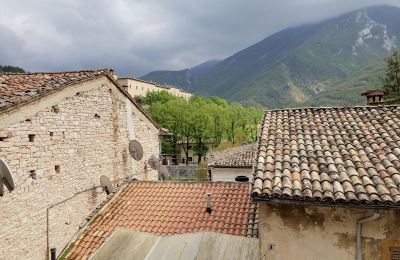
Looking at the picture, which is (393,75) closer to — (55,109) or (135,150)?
(135,150)

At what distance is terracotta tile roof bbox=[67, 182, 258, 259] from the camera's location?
1152 centimetres

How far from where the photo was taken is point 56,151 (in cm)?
1134

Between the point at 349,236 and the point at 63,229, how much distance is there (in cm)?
864

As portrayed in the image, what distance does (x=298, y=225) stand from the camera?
7254 millimetres

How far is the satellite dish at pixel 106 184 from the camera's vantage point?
13.6m

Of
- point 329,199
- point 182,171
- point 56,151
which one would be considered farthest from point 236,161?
point 182,171

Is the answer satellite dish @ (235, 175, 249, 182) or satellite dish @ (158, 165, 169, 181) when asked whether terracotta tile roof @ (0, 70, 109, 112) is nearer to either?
satellite dish @ (158, 165, 169, 181)

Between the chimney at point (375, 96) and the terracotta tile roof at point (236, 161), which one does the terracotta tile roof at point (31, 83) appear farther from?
the terracotta tile roof at point (236, 161)

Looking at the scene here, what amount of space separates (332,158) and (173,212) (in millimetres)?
6420

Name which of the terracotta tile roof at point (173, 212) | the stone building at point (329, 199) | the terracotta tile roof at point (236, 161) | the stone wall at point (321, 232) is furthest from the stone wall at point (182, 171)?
the stone wall at point (321, 232)

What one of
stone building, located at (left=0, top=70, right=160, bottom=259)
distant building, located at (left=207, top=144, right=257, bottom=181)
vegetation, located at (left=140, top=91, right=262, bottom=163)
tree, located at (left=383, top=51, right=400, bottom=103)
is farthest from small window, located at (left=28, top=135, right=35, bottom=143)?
vegetation, located at (left=140, top=91, right=262, bottom=163)

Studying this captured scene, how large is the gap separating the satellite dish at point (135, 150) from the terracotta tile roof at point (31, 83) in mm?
3445

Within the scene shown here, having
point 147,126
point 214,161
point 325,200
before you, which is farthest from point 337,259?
point 214,161

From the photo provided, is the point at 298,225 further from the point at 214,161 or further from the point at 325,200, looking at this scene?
the point at 214,161
